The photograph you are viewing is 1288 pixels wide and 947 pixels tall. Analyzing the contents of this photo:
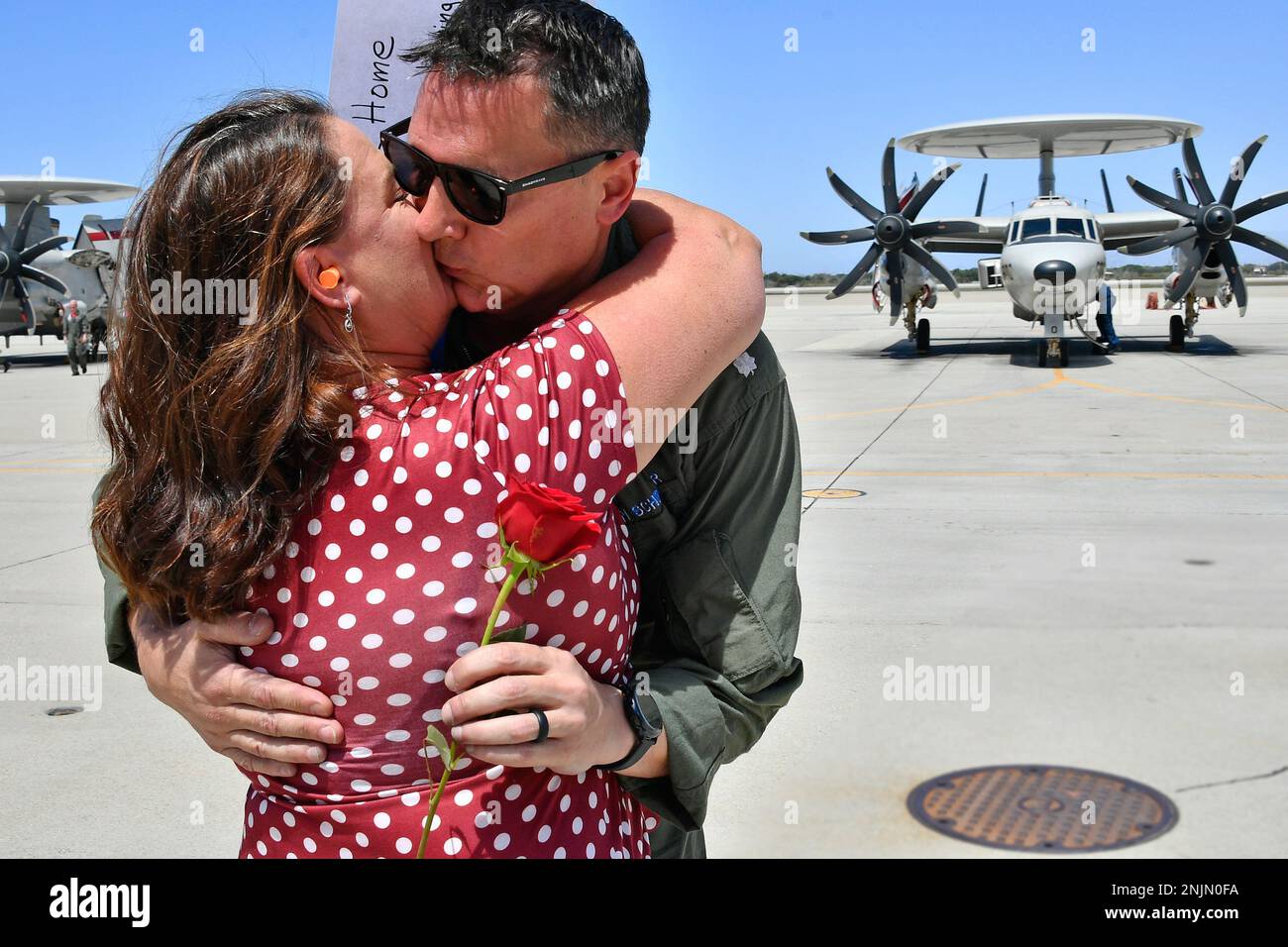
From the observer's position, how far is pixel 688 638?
60.9 inches

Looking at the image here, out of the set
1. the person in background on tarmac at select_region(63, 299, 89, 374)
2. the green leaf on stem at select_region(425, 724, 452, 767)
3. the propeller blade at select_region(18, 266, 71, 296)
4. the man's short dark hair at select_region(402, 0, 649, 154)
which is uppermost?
the man's short dark hair at select_region(402, 0, 649, 154)

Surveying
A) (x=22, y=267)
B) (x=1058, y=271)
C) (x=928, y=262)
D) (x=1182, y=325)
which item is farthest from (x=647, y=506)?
(x=22, y=267)

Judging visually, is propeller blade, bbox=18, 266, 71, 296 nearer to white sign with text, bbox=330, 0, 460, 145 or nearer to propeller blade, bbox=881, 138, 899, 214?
propeller blade, bbox=881, 138, 899, 214

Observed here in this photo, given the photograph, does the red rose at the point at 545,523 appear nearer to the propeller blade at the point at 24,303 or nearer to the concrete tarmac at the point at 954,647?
the concrete tarmac at the point at 954,647

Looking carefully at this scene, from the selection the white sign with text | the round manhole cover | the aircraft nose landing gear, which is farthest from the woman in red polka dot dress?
the aircraft nose landing gear

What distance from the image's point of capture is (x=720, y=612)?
151 centimetres

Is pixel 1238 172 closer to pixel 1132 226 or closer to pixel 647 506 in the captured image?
pixel 1132 226

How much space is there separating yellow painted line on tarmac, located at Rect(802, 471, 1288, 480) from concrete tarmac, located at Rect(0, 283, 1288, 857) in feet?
0.14

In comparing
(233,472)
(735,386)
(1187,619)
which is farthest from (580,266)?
(1187,619)

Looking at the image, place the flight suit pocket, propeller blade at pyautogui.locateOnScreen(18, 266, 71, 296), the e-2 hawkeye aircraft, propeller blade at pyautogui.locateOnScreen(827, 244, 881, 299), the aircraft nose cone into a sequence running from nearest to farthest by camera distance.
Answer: the flight suit pocket → the aircraft nose cone → the e-2 hawkeye aircraft → propeller blade at pyautogui.locateOnScreen(827, 244, 881, 299) → propeller blade at pyautogui.locateOnScreen(18, 266, 71, 296)

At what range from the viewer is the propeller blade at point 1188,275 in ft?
75.0

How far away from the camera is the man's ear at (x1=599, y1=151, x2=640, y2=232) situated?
1.34m

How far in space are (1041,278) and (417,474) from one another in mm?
20423
